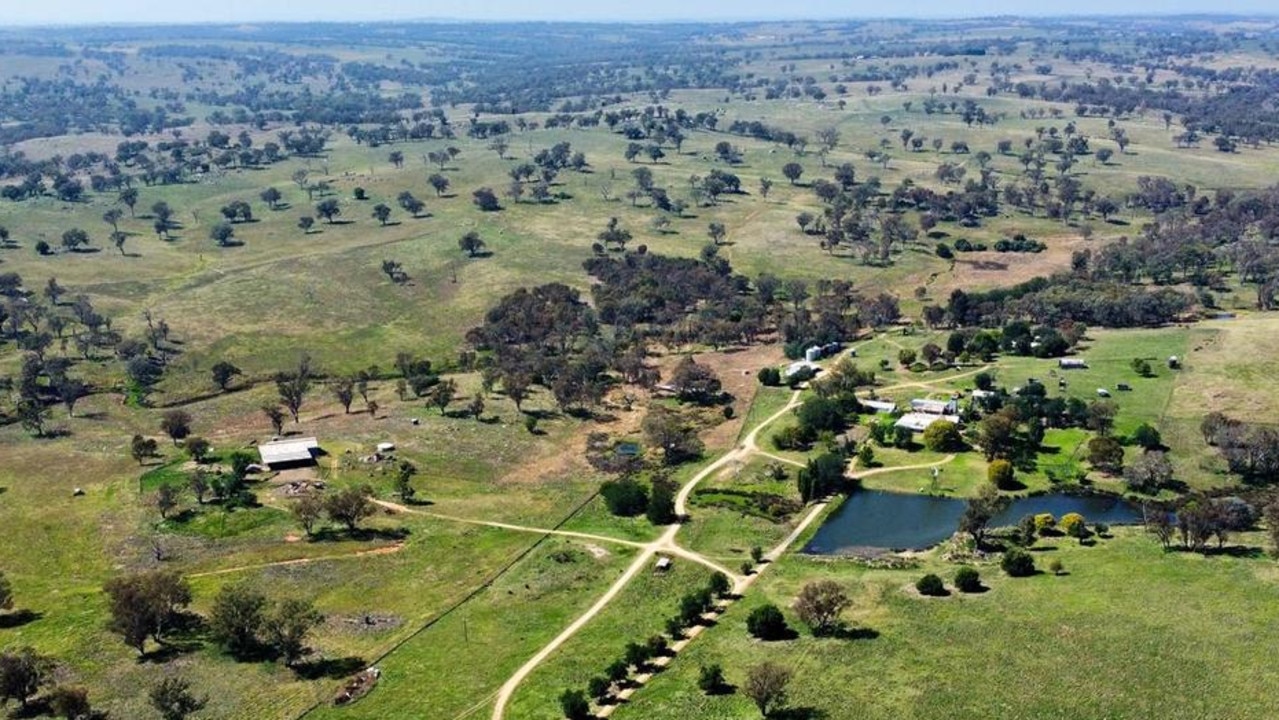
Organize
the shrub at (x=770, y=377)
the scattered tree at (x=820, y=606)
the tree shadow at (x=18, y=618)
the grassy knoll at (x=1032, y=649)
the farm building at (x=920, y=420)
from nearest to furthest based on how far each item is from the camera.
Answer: the grassy knoll at (x=1032, y=649) → the scattered tree at (x=820, y=606) → the tree shadow at (x=18, y=618) → the farm building at (x=920, y=420) → the shrub at (x=770, y=377)

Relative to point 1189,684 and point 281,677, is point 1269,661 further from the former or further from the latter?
point 281,677

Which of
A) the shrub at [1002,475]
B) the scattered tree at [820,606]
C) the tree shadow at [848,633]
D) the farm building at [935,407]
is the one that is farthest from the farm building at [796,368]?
the tree shadow at [848,633]

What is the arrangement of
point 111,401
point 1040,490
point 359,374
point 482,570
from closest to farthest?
point 482,570
point 1040,490
point 111,401
point 359,374

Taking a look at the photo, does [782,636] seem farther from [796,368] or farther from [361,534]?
[796,368]

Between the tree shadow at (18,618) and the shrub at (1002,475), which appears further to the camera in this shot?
the shrub at (1002,475)

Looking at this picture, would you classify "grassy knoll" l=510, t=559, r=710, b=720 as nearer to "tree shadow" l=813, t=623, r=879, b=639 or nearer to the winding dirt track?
the winding dirt track

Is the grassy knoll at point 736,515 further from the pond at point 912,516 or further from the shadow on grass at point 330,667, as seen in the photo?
the shadow on grass at point 330,667

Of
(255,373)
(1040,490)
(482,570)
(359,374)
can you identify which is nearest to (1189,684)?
(1040,490)
